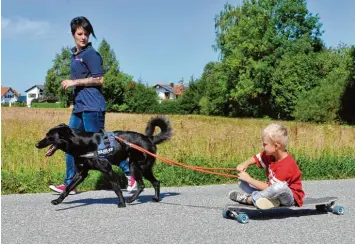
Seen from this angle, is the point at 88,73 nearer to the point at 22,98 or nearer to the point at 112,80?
the point at 112,80

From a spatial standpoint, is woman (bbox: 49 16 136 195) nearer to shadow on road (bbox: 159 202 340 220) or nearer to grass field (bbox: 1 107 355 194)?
grass field (bbox: 1 107 355 194)

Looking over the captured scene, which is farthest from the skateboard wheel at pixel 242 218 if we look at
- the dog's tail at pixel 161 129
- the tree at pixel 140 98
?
the tree at pixel 140 98

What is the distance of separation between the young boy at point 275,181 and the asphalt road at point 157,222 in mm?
230

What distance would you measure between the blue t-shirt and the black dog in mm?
800

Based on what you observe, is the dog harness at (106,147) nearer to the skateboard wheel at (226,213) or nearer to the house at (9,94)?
the skateboard wheel at (226,213)

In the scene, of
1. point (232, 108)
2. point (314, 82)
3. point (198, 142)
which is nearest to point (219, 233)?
point (198, 142)

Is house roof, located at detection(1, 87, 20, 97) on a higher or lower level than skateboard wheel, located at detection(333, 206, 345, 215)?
higher

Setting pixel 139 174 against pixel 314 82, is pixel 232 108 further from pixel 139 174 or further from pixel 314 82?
pixel 139 174

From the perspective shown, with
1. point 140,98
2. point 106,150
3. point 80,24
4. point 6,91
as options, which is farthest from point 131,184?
point 6,91

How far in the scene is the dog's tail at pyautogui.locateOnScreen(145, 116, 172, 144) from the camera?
750cm

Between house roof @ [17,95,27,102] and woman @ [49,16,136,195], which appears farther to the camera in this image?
house roof @ [17,95,27,102]

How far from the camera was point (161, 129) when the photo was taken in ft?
24.8

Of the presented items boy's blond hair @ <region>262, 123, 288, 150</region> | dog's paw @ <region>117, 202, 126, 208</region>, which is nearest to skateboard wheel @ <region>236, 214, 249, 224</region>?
boy's blond hair @ <region>262, 123, 288, 150</region>

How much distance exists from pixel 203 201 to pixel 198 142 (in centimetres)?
506
